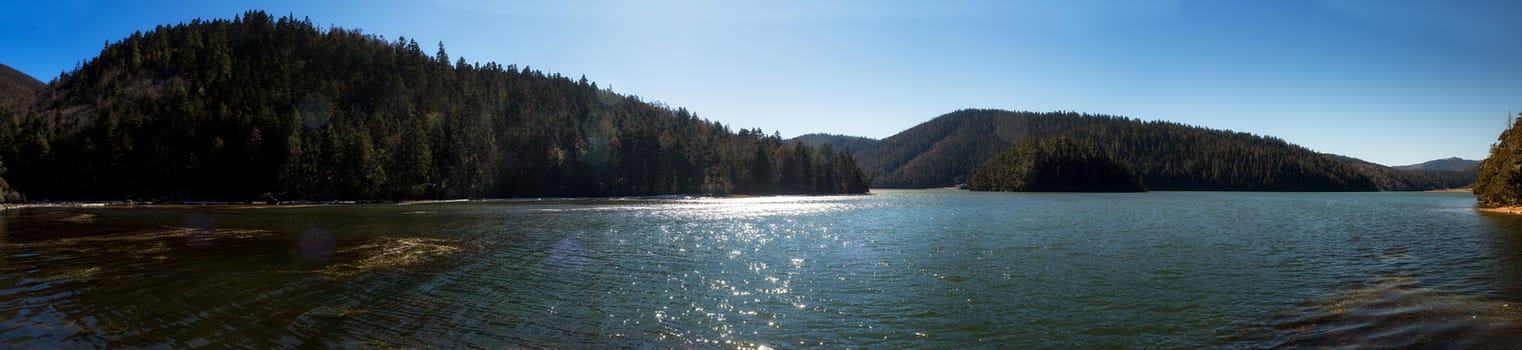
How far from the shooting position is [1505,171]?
75250 millimetres

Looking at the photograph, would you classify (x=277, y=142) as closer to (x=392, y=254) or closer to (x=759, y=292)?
(x=392, y=254)

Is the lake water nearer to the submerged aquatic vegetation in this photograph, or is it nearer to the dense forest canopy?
the submerged aquatic vegetation

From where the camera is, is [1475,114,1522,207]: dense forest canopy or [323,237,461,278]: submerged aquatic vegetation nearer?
[323,237,461,278]: submerged aquatic vegetation

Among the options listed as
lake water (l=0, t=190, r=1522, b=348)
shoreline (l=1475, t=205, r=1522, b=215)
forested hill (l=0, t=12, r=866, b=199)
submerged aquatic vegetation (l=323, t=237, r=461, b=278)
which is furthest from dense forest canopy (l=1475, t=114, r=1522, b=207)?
forested hill (l=0, t=12, r=866, b=199)

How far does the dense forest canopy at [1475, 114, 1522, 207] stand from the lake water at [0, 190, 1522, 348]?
50.3 metres

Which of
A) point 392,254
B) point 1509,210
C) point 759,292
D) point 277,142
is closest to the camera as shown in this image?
point 759,292

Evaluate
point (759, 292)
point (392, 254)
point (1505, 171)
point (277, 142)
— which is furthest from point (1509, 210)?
point (277, 142)

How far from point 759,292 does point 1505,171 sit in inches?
3903

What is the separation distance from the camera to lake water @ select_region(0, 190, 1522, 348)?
52.4 ft

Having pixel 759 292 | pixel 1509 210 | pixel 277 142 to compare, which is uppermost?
pixel 277 142

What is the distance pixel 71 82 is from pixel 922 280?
246346 mm

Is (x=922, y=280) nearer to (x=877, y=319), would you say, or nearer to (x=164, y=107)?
(x=877, y=319)

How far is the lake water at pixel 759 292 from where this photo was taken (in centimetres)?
1598

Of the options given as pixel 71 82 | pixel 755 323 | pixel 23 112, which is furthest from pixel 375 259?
pixel 71 82
